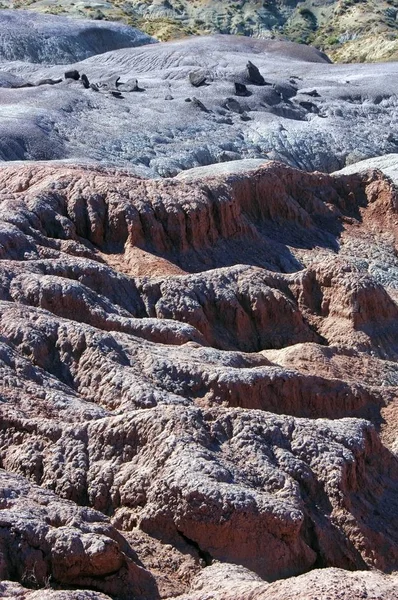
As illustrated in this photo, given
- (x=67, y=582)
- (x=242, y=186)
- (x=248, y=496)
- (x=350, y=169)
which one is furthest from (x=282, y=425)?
(x=350, y=169)

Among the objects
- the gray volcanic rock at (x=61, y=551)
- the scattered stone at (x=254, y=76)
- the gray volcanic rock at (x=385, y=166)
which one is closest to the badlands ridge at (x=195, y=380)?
the gray volcanic rock at (x=61, y=551)

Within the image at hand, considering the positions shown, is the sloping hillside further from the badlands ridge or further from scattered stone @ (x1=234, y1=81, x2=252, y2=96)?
the badlands ridge

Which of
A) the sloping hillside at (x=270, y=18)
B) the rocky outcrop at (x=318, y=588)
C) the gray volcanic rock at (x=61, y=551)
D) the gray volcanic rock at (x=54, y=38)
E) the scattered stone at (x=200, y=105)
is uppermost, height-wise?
the rocky outcrop at (x=318, y=588)

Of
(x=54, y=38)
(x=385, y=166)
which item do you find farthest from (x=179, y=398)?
(x=54, y=38)

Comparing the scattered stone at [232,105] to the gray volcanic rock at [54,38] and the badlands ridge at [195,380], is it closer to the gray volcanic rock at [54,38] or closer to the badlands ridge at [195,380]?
the badlands ridge at [195,380]

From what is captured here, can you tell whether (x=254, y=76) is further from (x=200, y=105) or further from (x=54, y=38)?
(x=54, y=38)

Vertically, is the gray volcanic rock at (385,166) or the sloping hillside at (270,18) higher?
the gray volcanic rock at (385,166)
